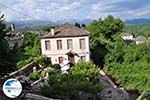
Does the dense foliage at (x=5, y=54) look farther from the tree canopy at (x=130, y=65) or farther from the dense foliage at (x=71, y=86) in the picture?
the tree canopy at (x=130, y=65)

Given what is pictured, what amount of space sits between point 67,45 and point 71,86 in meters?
23.2

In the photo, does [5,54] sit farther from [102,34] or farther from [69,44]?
[102,34]

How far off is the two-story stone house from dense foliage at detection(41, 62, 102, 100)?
7337mm

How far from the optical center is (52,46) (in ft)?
148

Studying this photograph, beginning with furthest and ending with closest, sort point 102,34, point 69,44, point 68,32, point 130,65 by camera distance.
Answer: point 102,34 → point 69,44 → point 68,32 → point 130,65

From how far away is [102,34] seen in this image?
180 ft

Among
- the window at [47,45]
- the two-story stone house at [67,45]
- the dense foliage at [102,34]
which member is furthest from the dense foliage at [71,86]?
the dense foliage at [102,34]

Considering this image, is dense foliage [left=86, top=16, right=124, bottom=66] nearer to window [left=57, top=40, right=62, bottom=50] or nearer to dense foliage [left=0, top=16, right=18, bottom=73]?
window [left=57, top=40, right=62, bottom=50]

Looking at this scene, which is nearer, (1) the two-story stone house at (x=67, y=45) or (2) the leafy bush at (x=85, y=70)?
(2) the leafy bush at (x=85, y=70)

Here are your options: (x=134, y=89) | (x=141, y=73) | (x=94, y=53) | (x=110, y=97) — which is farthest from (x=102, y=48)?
(x=110, y=97)

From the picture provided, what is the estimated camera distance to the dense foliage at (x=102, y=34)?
47478 millimetres

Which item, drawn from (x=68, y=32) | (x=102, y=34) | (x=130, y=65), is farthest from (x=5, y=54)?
(x=102, y=34)

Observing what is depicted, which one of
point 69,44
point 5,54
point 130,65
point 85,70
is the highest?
point 5,54

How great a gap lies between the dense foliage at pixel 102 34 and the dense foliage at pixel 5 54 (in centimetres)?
2707
